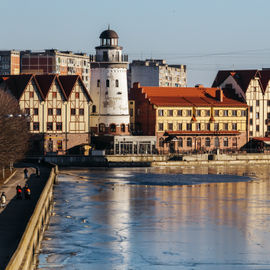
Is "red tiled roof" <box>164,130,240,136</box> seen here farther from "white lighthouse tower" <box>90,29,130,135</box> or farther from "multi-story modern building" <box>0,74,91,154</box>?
"multi-story modern building" <box>0,74,91,154</box>

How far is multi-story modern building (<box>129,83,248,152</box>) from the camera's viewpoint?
13412 centimetres

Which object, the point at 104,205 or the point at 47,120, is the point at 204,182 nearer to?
the point at 104,205

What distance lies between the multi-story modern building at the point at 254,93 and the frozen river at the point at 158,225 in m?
48.8

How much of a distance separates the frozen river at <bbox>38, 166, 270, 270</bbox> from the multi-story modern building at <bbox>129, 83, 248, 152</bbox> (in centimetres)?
3601

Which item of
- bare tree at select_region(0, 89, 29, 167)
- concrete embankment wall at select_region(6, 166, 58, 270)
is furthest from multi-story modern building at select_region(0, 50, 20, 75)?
concrete embankment wall at select_region(6, 166, 58, 270)

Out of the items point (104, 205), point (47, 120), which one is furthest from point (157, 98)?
point (104, 205)

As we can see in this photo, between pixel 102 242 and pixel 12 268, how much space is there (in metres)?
17.7

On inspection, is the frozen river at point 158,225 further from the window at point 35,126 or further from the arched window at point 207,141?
the arched window at point 207,141

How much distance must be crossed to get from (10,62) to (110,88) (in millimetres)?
72123

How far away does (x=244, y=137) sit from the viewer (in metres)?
143

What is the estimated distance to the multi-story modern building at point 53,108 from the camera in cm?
12362

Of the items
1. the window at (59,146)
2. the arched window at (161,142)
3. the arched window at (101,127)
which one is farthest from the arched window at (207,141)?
the window at (59,146)

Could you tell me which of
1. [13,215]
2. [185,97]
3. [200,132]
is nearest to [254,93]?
[185,97]

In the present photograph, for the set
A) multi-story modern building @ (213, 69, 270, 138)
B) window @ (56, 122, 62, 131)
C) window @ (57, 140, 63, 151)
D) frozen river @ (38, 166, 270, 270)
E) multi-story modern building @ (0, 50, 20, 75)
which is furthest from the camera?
multi-story modern building @ (0, 50, 20, 75)
